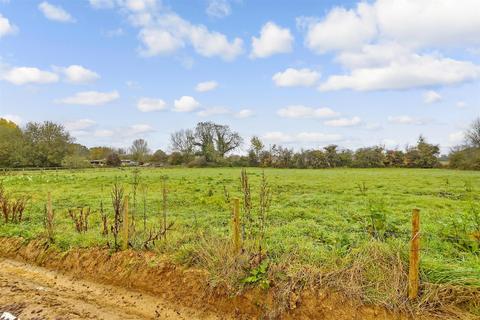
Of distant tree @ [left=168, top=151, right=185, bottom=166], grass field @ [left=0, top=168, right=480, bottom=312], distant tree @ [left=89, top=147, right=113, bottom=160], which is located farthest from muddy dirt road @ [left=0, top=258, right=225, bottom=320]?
distant tree @ [left=89, top=147, right=113, bottom=160]

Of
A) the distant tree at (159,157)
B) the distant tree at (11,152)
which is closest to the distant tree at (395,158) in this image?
the distant tree at (159,157)

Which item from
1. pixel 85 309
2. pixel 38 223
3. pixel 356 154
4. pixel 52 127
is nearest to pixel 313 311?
pixel 85 309

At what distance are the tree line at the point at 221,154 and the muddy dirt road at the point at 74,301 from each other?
4328 cm

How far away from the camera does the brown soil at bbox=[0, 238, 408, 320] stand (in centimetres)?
493

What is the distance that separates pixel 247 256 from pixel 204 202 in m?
8.03

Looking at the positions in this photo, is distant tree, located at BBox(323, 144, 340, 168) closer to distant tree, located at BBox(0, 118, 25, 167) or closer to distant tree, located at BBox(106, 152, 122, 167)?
distant tree, located at BBox(106, 152, 122, 167)

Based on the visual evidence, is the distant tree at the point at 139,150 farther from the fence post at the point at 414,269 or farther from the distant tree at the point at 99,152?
the fence post at the point at 414,269

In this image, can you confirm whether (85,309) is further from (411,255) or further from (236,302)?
(411,255)

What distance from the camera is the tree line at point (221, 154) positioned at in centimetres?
4944

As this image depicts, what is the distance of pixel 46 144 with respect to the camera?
172 feet

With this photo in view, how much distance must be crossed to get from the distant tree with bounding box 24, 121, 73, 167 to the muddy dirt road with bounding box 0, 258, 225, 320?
167ft

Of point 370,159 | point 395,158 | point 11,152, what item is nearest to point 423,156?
point 395,158

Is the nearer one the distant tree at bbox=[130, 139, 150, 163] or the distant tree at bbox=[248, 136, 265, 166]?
the distant tree at bbox=[248, 136, 265, 166]

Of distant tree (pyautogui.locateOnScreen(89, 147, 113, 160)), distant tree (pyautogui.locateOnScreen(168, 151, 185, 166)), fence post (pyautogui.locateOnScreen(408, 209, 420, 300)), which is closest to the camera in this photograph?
fence post (pyautogui.locateOnScreen(408, 209, 420, 300))
